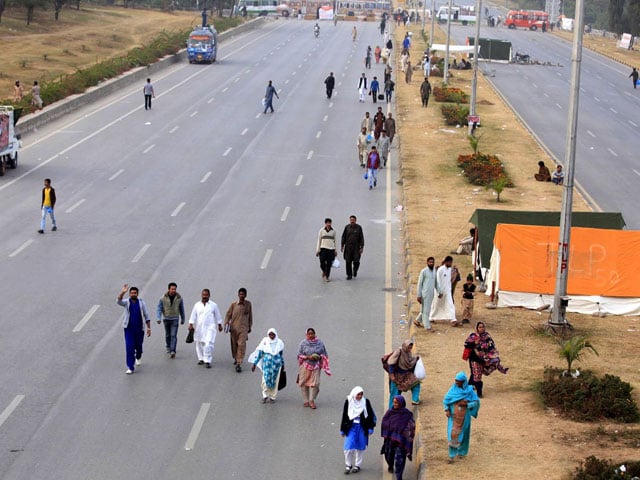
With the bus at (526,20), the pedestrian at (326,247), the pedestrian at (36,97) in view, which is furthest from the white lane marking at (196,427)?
the bus at (526,20)

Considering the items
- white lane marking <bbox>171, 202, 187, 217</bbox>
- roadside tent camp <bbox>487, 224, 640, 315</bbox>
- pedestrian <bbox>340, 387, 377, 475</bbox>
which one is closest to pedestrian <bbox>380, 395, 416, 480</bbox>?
pedestrian <bbox>340, 387, 377, 475</bbox>

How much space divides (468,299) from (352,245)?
4.26 metres

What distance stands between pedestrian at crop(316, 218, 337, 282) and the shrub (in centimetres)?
793

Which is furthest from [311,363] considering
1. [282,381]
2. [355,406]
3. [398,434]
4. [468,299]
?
[468,299]

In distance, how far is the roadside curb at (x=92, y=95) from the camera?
45562 millimetres

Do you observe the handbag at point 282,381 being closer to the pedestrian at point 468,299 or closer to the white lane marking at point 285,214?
the pedestrian at point 468,299

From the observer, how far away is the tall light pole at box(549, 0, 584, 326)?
69.4 ft

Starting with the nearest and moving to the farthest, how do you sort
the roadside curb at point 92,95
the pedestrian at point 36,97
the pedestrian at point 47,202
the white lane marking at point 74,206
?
the pedestrian at point 47,202 < the white lane marking at point 74,206 < the roadside curb at point 92,95 < the pedestrian at point 36,97

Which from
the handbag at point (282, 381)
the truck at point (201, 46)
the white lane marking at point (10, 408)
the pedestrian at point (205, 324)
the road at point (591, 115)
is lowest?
the road at point (591, 115)

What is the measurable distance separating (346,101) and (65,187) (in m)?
23.8

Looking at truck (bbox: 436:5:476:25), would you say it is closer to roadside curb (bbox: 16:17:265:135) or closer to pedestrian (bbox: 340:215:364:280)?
roadside curb (bbox: 16:17:265:135)

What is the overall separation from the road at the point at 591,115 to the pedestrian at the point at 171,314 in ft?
56.1

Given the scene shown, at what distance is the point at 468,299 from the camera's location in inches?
846

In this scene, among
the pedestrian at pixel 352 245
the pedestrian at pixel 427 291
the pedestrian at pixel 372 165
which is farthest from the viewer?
the pedestrian at pixel 372 165
